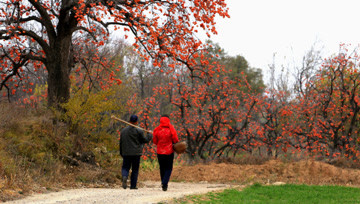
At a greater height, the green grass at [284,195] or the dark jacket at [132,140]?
the dark jacket at [132,140]

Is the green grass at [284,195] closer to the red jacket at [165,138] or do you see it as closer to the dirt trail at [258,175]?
the red jacket at [165,138]

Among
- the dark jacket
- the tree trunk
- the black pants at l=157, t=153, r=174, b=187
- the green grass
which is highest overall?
the tree trunk

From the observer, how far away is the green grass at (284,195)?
8.78 meters

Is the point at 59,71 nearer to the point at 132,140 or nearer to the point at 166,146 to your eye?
the point at 132,140

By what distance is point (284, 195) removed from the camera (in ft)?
32.8

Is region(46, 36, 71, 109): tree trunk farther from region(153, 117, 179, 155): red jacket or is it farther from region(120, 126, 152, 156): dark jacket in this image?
region(153, 117, 179, 155): red jacket

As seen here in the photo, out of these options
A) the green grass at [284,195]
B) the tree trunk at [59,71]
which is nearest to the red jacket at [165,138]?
the green grass at [284,195]

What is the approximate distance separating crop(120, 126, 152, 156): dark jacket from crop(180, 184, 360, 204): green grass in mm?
2182

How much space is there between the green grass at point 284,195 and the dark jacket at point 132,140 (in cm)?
218

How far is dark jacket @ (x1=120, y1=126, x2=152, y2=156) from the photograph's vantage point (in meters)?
9.82

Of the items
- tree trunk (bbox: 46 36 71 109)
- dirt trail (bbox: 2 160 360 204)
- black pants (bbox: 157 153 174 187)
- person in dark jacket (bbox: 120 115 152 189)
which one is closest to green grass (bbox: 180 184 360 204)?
black pants (bbox: 157 153 174 187)

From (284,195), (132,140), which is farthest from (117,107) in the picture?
(284,195)

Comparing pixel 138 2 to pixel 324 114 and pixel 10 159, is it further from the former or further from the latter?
pixel 324 114

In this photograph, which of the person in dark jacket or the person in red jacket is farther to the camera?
the person in dark jacket
